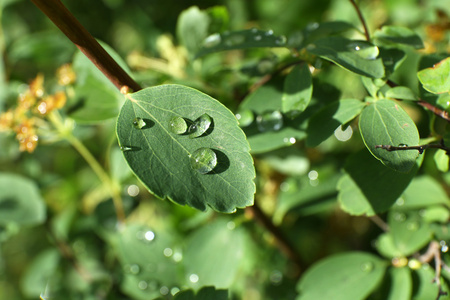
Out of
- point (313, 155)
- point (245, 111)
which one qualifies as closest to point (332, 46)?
point (245, 111)

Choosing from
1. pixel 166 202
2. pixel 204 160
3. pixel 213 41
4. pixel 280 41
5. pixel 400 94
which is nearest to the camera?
pixel 204 160

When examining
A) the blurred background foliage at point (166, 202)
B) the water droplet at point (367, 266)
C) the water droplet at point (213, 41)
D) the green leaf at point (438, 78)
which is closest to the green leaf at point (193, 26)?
the blurred background foliage at point (166, 202)

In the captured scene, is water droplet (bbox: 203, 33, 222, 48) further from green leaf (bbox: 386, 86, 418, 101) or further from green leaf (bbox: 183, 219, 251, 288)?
green leaf (bbox: 183, 219, 251, 288)

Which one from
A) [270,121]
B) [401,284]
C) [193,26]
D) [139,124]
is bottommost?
[401,284]

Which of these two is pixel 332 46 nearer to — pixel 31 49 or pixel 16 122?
pixel 16 122

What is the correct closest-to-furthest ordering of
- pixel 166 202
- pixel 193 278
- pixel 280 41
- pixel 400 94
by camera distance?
pixel 400 94, pixel 280 41, pixel 193 278, pixel 166 202

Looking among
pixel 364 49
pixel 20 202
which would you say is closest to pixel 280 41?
pixel 364 49

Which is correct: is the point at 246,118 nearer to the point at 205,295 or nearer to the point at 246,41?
the point at 246,41

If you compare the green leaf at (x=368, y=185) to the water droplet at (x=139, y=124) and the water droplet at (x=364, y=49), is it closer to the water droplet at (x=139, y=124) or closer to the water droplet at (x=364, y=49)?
the water droplet at (x=364, y=49)
